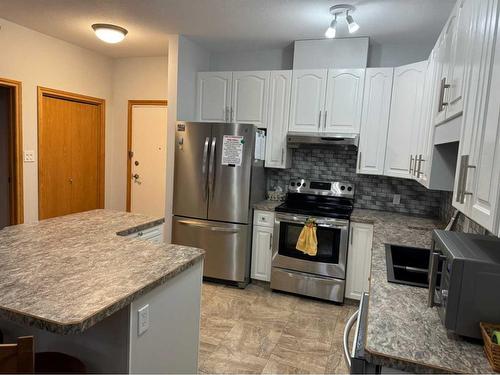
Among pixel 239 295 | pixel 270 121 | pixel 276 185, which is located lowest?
pixel 239 295

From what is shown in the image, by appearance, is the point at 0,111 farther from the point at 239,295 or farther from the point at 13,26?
the point at 239,295

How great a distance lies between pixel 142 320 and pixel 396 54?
3.48 metres

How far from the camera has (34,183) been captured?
3801mm

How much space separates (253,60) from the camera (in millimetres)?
4035

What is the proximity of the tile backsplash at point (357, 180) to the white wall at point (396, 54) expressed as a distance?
949 millimetres

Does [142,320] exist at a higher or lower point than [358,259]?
higher

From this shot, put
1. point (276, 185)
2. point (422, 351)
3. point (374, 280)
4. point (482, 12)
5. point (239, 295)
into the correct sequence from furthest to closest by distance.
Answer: point (276, 185) → point (239, 295) → point (374, 280) → point (482, 12) → point (422, 351)

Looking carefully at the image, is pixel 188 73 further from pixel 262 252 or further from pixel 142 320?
pixel 142 320

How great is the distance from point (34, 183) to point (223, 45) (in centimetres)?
264

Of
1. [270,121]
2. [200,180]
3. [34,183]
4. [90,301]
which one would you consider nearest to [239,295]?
[200,180]

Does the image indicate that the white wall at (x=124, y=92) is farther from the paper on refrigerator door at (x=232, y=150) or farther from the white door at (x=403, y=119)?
the white door at (x=403, y=119)

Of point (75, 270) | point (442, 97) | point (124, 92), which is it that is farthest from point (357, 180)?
point (124, 92)

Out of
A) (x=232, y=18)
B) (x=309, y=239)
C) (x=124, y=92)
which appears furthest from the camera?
(x=124, y=92)

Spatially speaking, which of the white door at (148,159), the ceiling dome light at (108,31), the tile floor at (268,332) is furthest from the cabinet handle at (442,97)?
the white door at (148,159)
